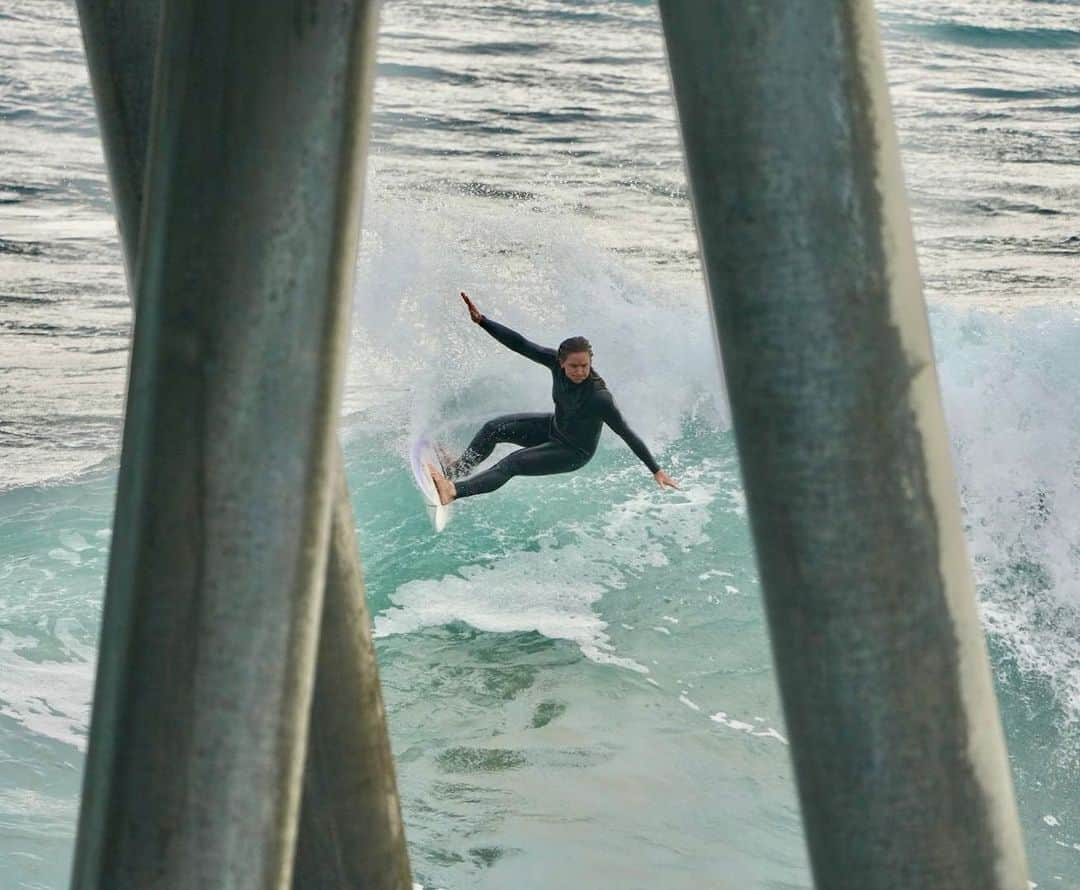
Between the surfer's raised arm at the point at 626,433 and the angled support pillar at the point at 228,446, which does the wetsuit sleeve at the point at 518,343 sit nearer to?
the surfer's raised arm at the point at 626,433

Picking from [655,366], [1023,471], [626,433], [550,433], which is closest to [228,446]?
[626,433]

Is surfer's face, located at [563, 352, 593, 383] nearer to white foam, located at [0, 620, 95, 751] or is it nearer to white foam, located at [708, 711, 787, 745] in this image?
white foam, located at [708, 711, 787, 745]

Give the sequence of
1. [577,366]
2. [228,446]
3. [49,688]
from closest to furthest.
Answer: [228,446] < [49,688] < [577,366]

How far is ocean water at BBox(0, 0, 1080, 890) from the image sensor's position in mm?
7508

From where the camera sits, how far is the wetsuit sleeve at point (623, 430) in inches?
365

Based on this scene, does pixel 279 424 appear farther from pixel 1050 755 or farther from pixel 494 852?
pixel 1050 755

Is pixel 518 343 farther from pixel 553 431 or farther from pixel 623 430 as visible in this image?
pixel 553 431

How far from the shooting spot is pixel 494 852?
6902mm

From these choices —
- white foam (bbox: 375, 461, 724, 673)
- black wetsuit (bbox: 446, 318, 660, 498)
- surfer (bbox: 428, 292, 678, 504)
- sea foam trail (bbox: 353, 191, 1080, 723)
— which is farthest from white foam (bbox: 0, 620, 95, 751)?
sea foam trail (bbox: 353, 191, 1080, 723)

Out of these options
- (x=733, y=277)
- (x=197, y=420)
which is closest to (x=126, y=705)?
(x=197, y=420)

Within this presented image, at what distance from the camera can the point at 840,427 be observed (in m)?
2.13

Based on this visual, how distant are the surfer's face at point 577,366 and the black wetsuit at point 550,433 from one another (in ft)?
0.23

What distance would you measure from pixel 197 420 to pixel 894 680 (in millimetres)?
1008

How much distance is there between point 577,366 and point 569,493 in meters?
3.48
